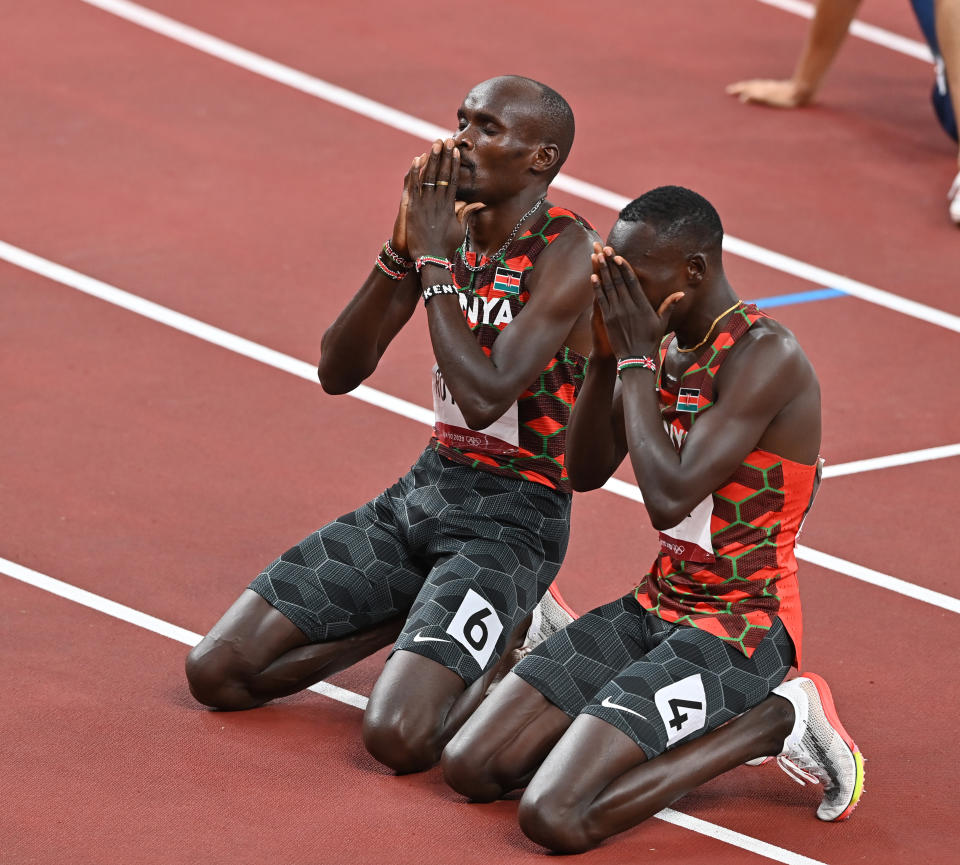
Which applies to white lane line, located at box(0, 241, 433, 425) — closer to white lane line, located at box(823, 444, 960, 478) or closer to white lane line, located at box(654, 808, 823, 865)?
white lane line, located at box(823, 444, 960, 478)

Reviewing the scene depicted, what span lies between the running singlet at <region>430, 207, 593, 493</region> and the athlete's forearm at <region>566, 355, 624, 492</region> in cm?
29

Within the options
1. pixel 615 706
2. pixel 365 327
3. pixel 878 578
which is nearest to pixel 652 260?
pixel 365 327

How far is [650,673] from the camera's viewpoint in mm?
4273

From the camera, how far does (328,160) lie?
885 cm

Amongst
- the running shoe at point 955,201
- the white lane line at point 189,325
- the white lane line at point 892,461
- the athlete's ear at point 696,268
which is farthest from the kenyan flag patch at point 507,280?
the running shoe at point 955,201

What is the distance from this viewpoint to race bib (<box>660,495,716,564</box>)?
14.3 feet

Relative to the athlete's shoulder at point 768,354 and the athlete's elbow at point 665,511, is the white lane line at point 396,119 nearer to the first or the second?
the athlete's shoulder at point 768,354

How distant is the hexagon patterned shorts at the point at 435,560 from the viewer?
15.5 ft

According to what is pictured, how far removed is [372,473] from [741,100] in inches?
186

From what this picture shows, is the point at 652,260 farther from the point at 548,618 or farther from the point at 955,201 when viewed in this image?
the point at 955,201

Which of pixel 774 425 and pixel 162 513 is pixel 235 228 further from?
pixel 774 425

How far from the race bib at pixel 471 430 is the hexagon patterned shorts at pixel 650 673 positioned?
1.87 feet

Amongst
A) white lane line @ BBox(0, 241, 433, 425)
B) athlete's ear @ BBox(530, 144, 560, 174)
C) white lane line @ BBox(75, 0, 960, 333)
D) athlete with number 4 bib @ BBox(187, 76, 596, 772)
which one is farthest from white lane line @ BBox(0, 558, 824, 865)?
white lane line @ BBox(75, 0, 960, 333)

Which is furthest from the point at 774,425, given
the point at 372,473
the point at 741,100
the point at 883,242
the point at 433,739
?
the point at 741,100
